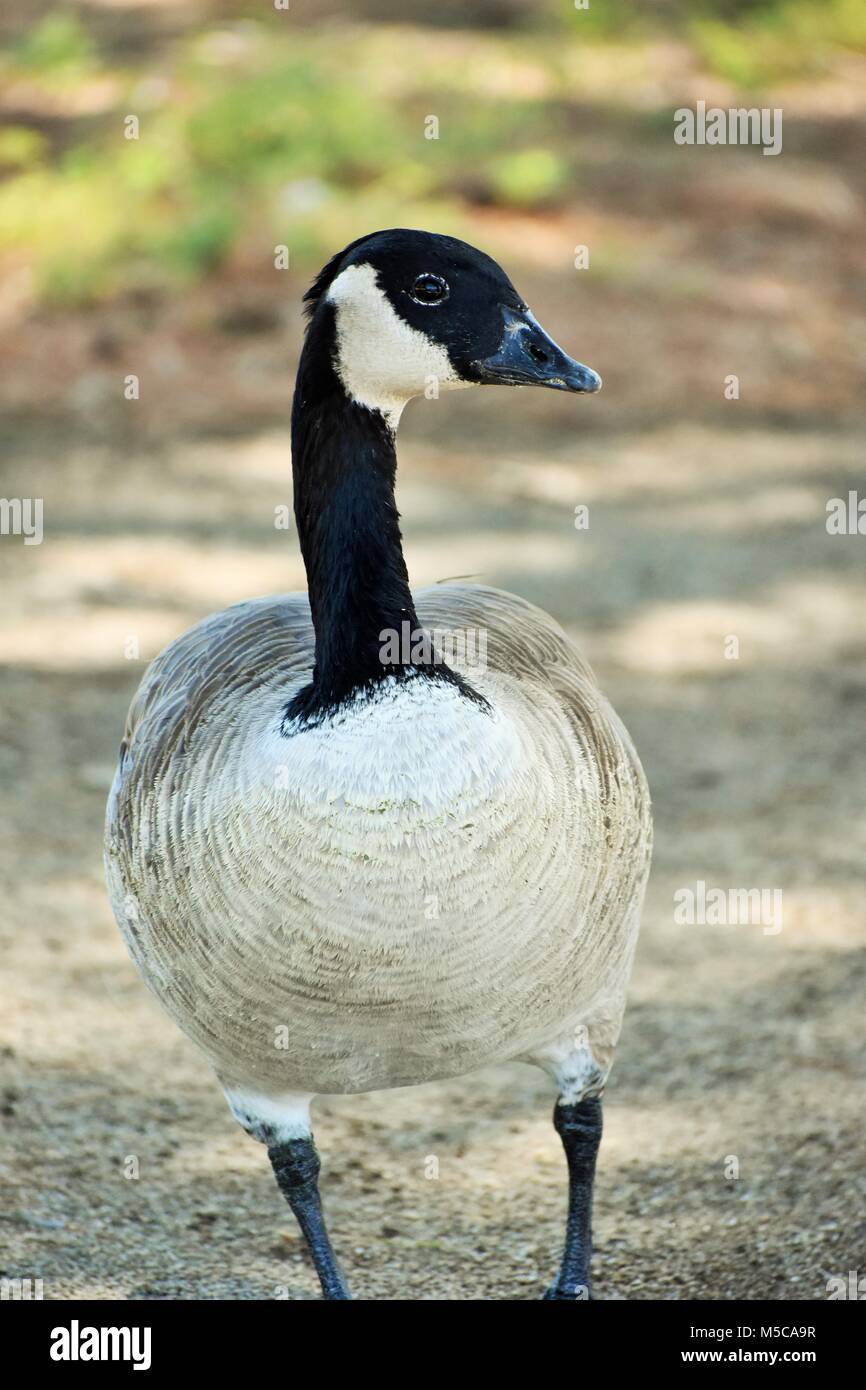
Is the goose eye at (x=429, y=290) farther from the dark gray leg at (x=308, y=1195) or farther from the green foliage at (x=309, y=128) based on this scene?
the green foliage at (x=309, y=128)

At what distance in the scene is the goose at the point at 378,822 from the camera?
2.91 m

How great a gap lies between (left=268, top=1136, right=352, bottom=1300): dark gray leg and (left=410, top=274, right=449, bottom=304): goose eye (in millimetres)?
1705

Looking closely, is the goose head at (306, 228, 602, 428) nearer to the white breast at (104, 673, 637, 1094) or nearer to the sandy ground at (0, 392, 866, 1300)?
the white breast at (104, 673, 637, 1094)

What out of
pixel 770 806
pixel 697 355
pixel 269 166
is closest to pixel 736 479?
pixel 697 355

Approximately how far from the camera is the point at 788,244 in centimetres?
1126

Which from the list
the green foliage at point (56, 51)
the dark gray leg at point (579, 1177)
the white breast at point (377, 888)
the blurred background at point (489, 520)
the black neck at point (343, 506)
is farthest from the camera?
the green foliage at point (56, 51)

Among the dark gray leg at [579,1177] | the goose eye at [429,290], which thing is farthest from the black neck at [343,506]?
the dark gray leg at [579,1177]

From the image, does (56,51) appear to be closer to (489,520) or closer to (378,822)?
(489,520)

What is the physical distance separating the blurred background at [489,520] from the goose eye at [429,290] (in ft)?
6.99

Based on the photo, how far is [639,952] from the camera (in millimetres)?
5215

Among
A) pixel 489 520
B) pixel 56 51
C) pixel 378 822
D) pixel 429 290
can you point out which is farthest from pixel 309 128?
pixel 378 822

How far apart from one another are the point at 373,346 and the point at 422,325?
10 cm

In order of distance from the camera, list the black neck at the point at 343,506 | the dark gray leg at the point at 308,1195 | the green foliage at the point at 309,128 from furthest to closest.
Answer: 1. the green foliage at the point at 309,128
2. the dark gray leg at the point at 308,1195
3. the black neck at the point at 343,506

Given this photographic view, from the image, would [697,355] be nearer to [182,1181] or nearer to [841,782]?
[841,782]
